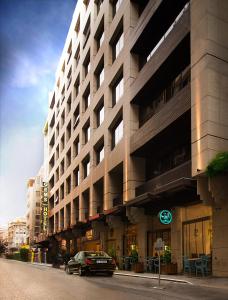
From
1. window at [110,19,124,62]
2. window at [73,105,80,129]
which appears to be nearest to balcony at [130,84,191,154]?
window at [110,19,124,62]

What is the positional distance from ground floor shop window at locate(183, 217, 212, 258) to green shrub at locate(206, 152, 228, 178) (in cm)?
440

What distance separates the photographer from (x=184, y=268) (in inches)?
944

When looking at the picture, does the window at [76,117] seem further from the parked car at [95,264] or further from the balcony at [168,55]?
the parked car at [95,264]

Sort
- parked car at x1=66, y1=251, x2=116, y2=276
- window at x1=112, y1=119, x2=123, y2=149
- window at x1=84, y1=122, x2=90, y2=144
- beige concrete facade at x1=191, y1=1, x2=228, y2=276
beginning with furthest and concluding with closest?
window at x1=84, y1=122, x2=90, y2=144, window at x1=112, y1=119, x2=123, y2=149, parked car at x1=66, y1=251, x2=116, y2=276, beige concrete facade at x1=191, y1=1, x2=228, y2=276

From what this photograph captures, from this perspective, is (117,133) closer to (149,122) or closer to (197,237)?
(149,122)

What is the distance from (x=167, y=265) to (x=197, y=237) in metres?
2.14

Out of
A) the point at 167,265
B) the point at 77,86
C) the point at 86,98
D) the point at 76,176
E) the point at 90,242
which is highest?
the point at 77,86

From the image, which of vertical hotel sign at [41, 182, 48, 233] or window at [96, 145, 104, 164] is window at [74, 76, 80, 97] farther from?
vertical hotel sign at [41, 182, 48, 233]

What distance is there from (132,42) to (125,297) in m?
24.0

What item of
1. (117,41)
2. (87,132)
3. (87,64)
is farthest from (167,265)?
(87,64)

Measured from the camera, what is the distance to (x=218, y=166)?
19.8 m

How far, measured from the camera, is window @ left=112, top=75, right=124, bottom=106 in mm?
37547

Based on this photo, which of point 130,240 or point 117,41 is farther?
point 117,41

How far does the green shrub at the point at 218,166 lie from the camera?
19.6 metres
